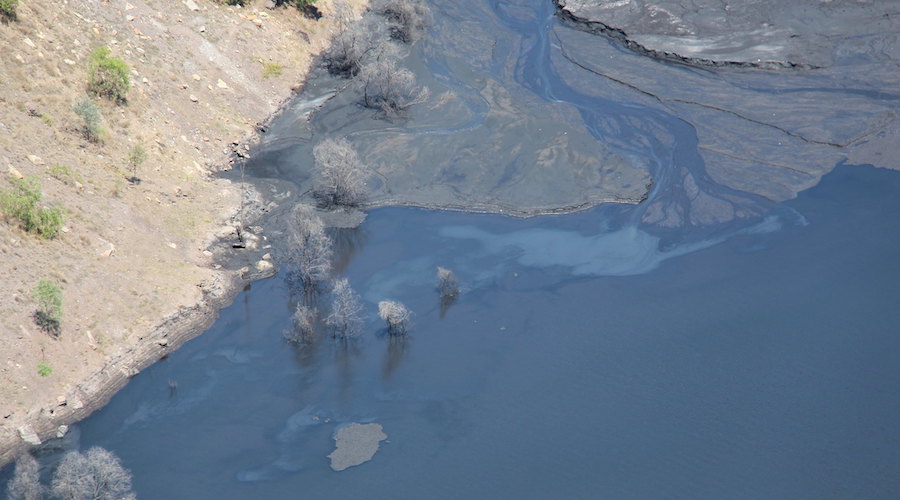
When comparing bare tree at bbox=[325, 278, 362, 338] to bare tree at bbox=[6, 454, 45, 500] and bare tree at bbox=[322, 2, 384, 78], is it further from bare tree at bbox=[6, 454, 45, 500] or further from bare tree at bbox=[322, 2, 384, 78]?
bare tree at bbox=[322, 2, 384, 78]

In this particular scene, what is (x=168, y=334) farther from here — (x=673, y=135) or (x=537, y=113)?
(x=673, y=135)

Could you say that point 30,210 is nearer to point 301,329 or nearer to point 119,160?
point 119,160

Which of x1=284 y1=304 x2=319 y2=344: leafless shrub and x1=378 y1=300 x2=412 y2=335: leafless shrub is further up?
x1=378 y1=300 x2=412 y2=335: leafless shrub

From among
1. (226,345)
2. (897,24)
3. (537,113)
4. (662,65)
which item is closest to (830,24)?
(897,24)

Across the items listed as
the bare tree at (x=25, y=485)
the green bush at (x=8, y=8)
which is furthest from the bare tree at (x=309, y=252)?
the green bush at (x=8, y=8)

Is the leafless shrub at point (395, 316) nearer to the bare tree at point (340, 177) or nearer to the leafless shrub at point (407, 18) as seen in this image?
the bare tree at point (340, 177)

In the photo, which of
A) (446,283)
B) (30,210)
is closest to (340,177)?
(446,283)

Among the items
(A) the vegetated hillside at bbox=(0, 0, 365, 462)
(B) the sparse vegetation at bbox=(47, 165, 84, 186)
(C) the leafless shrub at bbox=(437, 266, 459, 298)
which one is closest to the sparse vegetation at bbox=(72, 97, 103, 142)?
(A) the vegetated hillside at bbox=(0, 0, 365, 462)
